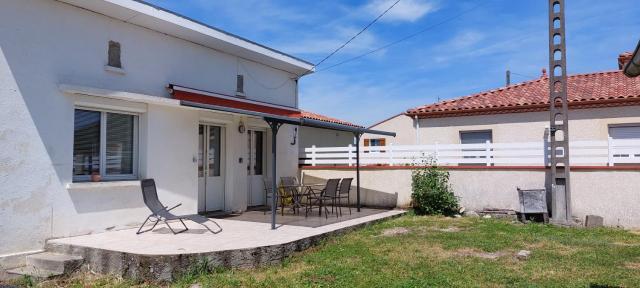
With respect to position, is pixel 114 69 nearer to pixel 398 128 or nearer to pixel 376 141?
pixel 376 141

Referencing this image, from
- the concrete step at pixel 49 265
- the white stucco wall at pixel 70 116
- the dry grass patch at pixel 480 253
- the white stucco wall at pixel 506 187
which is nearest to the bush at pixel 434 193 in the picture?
the white stucco wall at pixel 506 187

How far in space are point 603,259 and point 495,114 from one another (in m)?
9.98

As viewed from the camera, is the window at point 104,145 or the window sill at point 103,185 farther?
the window at point 104,145

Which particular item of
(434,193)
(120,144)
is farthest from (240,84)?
(434,193)

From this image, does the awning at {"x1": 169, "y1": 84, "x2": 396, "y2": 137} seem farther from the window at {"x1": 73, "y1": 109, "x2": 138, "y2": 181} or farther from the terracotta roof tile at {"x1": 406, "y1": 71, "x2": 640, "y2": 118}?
the terracotta roof tile at {"x1": 406, "y1": 71, "x2": 640, "y2": 118}

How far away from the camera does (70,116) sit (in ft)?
27.9

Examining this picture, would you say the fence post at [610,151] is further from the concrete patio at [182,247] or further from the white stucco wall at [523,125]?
the concrete patio at [182,247]

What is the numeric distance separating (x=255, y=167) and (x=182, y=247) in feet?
21.2

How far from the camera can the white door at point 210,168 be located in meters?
11.8

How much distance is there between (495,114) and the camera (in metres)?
17.2

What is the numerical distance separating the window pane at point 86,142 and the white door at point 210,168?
2.88m

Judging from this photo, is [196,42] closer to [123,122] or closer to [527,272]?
[123,122]

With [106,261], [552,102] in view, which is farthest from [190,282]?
[552,102]

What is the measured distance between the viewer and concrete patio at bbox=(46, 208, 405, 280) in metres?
6.84
